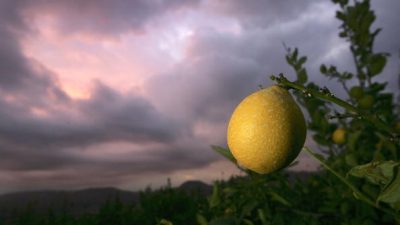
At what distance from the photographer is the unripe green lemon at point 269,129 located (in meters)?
1.33

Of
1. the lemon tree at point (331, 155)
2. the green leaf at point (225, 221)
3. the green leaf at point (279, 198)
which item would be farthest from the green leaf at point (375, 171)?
the green leaf at point (279, 198)

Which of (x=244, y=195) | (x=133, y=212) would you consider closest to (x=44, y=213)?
(x=133, y=212)

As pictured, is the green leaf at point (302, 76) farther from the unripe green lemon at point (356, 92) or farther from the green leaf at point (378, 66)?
the unripe green lemon at point (356, 92)


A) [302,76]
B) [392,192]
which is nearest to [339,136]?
[302,76]

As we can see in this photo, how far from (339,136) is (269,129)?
9.08 feet

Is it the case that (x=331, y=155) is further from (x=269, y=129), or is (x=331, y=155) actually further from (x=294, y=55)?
(x=269, y=129)

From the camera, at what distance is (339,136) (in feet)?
12.8

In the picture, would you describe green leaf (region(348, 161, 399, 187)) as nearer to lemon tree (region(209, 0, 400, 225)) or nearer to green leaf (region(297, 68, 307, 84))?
lemon tree (region(209, 0, 400, 225))

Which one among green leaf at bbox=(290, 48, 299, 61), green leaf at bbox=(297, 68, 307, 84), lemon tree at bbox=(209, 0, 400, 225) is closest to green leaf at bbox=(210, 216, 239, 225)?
lemon tree at bbox=(209, 0, 400, 225)

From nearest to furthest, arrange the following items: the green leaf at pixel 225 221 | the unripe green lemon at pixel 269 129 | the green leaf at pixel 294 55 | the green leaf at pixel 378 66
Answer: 1. the unripe green lemon at pixel 269 129
2. the green leaf at pixel 225 221
3. the green leaf at pixel 378 66
4. the green leaf at pixel 294 55

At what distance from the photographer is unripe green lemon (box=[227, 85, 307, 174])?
52.4 inches

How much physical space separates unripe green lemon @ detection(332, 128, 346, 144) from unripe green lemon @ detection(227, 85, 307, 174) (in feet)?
8.54

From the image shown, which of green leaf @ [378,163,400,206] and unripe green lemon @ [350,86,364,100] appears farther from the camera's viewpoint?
unripe green lemon @ [350,86,364,100]

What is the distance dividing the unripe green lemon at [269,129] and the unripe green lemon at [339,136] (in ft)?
8.54
